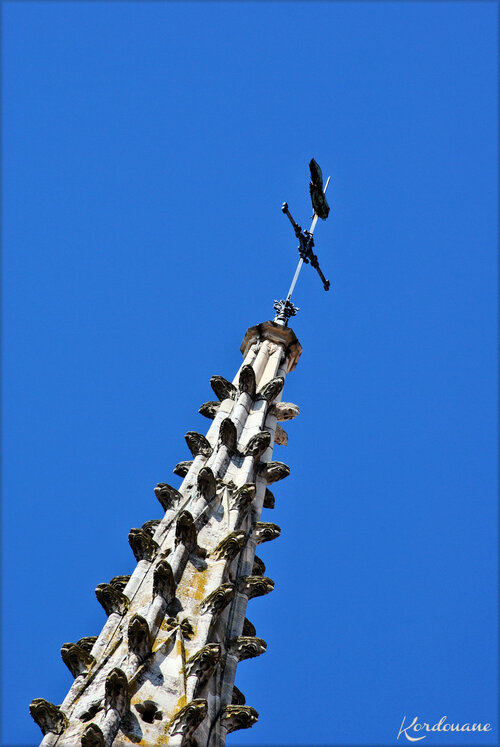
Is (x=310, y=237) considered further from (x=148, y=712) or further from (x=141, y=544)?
(x=148, y=712)

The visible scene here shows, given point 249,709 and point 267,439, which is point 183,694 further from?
point 267,439

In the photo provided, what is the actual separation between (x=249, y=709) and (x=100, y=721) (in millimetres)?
2373

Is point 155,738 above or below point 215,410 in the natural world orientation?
below

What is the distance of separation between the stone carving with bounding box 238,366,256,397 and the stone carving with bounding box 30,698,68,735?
9313 millimetres

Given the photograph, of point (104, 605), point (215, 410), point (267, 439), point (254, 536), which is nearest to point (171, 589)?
A: point (104, 605)

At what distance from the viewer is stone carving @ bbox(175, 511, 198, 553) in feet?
54.3

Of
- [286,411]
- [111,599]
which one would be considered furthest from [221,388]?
[111,599]

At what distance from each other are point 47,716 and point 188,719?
2.14 metres

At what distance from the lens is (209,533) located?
1745cm

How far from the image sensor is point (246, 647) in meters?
16.0

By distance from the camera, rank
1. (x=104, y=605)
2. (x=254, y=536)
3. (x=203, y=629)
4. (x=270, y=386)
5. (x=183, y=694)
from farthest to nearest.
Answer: (x=270, y=386), (x=254, y=536), (x=104, y=605), (x=203, y=629), (x=183, y=694)

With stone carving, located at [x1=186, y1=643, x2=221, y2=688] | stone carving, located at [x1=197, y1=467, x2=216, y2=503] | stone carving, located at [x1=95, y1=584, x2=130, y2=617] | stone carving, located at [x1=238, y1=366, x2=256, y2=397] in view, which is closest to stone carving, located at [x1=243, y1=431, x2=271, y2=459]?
stone carving, located at [x1=197, y1=467, x2=216, y2=503]

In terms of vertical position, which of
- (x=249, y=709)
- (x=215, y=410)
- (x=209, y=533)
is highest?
(x=215, y=410)

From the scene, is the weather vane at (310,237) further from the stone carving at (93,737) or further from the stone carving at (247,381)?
the stone carving at (93,737)
